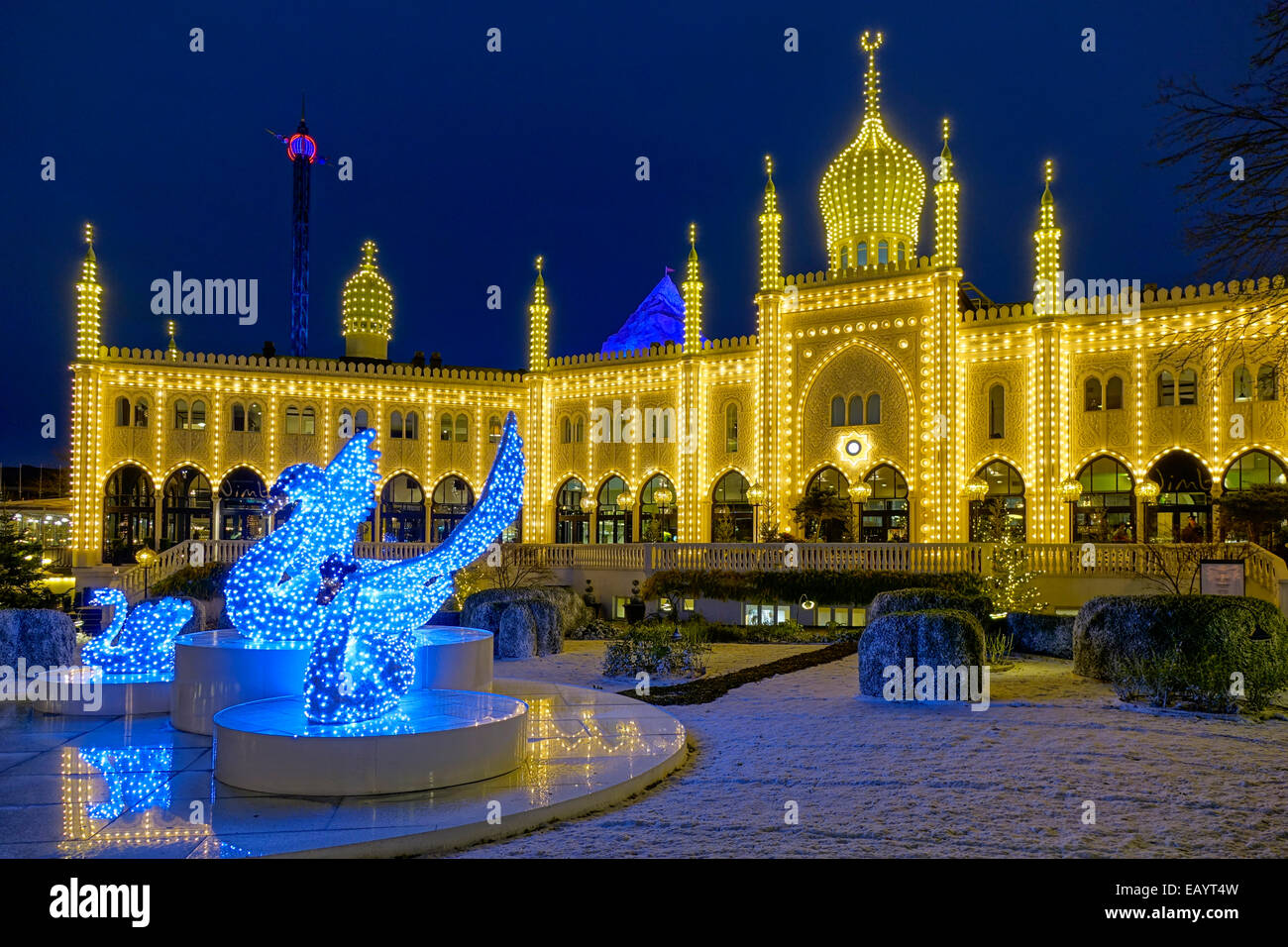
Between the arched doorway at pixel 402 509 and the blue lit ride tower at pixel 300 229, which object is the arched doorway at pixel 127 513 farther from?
the blue lit ride tower at pixel 300 229

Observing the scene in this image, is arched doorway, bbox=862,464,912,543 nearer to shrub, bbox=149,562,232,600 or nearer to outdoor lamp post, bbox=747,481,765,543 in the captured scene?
outdoor lamp post, bbox=747,481,765,543

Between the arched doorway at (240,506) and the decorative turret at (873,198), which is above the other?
the decorative turret at (873,198)

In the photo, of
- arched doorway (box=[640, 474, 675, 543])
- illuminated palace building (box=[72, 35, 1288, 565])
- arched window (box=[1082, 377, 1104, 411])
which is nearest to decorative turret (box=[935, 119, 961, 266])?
illuminated palace building (box=[72, 35, 1288, 565])

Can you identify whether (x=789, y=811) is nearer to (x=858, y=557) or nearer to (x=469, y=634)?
(x=469, y=634)

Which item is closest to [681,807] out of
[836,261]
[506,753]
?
[506,753]

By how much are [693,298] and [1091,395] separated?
12.9 meters

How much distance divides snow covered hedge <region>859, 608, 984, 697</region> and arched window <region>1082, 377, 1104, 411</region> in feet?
60.5

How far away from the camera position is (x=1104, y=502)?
29000mm

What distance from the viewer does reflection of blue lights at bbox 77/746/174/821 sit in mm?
7410

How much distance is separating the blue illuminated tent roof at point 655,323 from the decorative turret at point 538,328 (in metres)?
11.7

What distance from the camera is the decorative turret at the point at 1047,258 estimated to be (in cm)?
2942

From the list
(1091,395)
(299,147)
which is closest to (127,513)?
(1091,395)

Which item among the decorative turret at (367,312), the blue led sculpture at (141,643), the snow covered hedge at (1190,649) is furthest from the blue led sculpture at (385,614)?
the decorative turret at (367,312)

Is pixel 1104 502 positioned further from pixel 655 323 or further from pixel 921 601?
pixel 655 323
